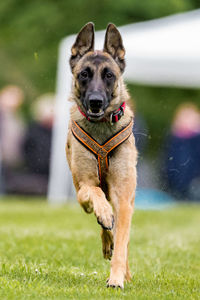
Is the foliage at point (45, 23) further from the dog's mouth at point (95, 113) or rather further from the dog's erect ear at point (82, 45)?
the dog's mouth at point (95, 113)

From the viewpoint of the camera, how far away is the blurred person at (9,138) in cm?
1644

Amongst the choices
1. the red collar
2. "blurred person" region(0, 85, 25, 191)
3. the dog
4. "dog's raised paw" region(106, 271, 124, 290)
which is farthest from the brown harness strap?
"blurred person" region(0, 85, 25, 191)

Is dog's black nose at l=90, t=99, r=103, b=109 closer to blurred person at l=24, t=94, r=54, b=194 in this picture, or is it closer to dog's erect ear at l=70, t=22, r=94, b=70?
dog's erect ear at l=70, t=22, r=94, b=70

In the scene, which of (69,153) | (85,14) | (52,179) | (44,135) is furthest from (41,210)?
(85,14)

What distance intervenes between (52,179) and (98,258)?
7.65m

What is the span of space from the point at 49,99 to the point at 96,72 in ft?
44.6

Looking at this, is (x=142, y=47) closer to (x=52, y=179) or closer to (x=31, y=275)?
(x=52, y=179)

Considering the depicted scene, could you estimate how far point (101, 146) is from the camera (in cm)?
488

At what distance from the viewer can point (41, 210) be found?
11672mm

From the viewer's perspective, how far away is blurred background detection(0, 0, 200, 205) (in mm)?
15500

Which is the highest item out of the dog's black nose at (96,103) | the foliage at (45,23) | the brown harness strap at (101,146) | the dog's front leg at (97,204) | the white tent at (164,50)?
the foliage at (45,23)

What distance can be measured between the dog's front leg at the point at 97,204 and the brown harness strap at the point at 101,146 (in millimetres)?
238

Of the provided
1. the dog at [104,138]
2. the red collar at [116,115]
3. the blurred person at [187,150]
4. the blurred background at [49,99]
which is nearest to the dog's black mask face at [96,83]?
the dog at [104,138]

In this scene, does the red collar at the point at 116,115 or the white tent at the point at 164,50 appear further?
the white tent at the point at 164,50
